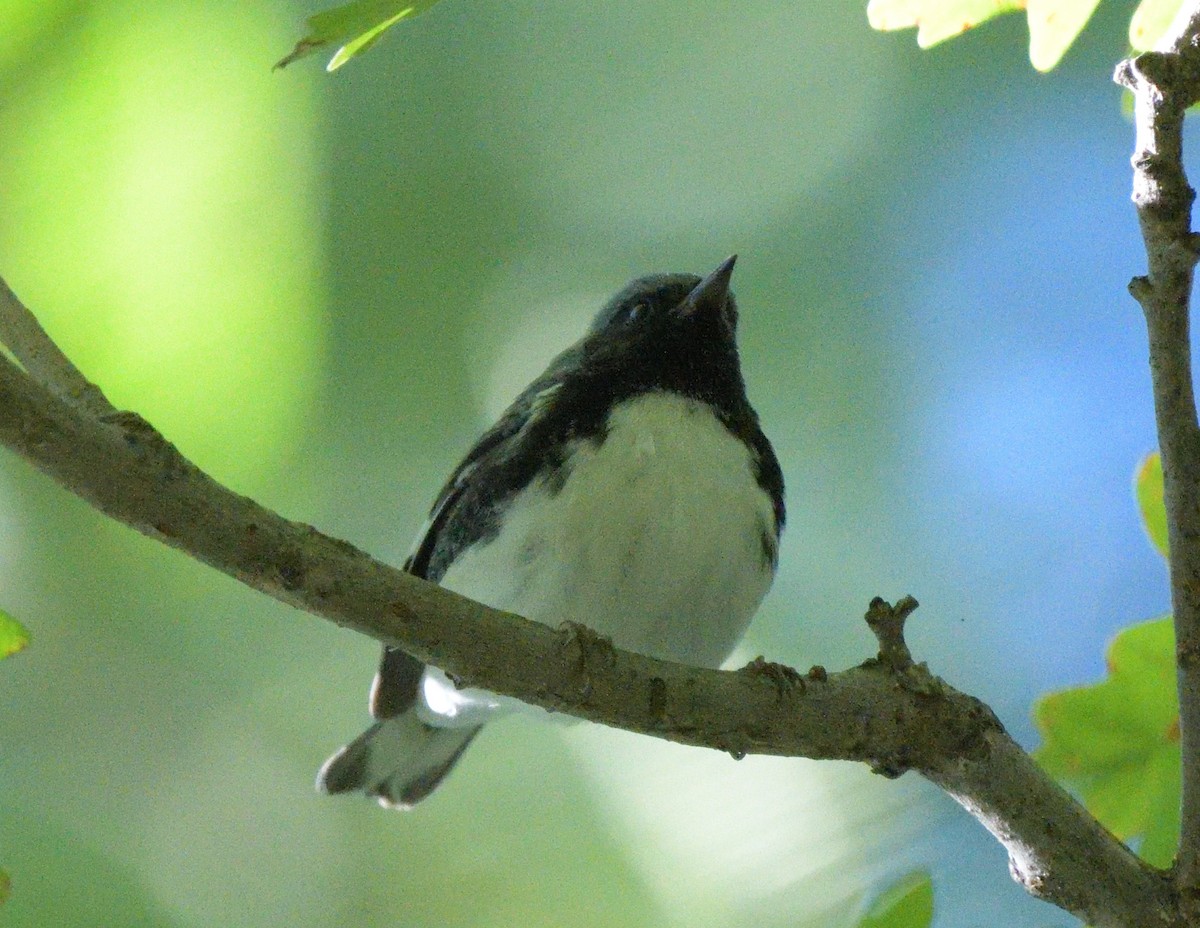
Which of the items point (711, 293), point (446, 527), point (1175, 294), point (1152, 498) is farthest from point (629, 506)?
point (1175, 294)

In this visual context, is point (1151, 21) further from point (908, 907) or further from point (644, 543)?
point (644, 543)

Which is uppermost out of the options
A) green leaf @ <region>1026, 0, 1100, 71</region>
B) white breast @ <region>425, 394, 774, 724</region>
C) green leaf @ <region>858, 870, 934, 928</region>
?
green leaf @ <region>1026, 0, 1100, 71</region>

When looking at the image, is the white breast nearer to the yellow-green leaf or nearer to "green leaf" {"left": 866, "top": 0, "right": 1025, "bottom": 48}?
the yellow-green leaf

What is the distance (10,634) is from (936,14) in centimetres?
100

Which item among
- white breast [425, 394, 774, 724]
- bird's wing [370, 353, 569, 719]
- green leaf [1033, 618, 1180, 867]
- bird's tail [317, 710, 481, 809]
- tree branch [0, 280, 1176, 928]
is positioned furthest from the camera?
bird's tail [317, 710, 481, 809]

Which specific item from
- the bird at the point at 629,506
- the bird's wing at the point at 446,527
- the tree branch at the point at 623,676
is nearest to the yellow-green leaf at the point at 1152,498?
the tree branch at the point at 623,676

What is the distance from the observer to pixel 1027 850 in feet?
4.81

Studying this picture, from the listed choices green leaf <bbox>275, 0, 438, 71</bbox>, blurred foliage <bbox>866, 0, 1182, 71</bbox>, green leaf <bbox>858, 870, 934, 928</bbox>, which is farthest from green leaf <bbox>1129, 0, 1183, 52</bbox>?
green leaf <bbox>858, 870, 934, 928</bbox>

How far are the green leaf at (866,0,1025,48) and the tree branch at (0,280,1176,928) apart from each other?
59 cm

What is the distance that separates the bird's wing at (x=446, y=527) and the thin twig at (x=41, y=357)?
0.83 m

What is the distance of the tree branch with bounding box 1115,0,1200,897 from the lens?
129cm

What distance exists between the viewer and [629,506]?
204 cm

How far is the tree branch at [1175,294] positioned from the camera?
1.29 metres

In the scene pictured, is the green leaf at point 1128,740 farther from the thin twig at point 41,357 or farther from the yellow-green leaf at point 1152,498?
the thin twig at point 41,357
